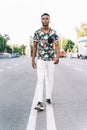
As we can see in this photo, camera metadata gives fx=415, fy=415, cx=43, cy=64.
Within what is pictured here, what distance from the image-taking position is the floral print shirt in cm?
821

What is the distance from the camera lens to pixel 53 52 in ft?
27.5

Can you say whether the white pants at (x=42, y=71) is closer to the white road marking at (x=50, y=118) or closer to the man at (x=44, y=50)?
the man at (x=44, y=50)

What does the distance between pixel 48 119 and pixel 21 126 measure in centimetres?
78

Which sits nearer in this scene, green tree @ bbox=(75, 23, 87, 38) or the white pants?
the white pants

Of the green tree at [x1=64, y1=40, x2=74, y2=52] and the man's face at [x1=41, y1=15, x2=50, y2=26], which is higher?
the man's face at [x1=41, y1=15, x2=50, y2=26]

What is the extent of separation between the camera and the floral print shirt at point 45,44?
8211mm

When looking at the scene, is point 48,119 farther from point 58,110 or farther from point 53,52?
point 53,52

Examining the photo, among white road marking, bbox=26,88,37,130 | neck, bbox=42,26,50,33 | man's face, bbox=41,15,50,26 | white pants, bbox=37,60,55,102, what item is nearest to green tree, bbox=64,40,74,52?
white pants, bbox=37,60,55,102

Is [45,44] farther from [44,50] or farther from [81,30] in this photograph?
[81,30]

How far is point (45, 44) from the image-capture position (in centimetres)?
827

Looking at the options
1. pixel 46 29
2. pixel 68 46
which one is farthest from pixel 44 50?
pixel 68 46

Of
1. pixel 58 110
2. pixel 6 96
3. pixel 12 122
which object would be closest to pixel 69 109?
pixel 58 110

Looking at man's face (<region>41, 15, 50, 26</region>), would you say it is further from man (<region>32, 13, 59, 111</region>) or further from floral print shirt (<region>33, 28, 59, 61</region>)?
floral print shirt (<region>33, 28, 59, 61</region>)

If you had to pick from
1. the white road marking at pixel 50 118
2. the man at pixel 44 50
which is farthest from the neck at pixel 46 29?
the white road marking at pixel 50 118
